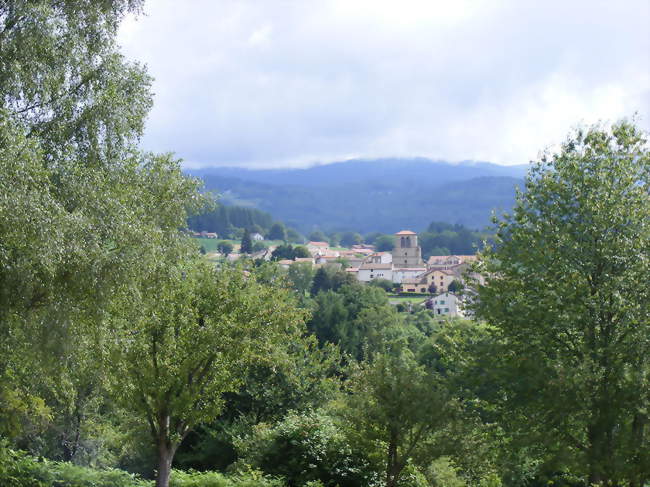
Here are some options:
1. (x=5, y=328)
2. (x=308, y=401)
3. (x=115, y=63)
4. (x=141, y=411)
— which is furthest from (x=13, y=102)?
(x=308, y=401)

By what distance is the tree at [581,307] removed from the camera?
1135 cm

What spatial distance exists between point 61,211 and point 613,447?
Result: 1035 cm

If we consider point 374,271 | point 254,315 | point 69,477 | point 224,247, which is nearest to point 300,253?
point 374,271

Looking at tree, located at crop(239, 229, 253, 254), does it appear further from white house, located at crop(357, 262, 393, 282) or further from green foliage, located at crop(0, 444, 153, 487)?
green foliage, located at crop(0, 444, 153, 487)

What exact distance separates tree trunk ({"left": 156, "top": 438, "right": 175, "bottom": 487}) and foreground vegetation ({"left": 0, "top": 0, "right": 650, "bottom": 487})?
48 millimetres

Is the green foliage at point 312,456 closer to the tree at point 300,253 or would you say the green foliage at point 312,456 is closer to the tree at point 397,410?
the tree at point 397,410

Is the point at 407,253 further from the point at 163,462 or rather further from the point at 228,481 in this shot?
the point at 228,481

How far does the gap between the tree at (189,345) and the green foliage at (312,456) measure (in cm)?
181

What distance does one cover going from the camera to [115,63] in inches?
526

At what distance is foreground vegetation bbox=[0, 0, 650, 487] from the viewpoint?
11.0m

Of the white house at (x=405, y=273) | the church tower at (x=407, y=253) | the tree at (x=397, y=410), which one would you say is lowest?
the white house at (x=405, y=273)

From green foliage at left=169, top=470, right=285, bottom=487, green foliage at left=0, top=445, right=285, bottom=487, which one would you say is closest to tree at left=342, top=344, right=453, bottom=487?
green foliage at left=169, top=470, right=285, bottom=487

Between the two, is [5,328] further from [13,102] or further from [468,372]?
[468,372]

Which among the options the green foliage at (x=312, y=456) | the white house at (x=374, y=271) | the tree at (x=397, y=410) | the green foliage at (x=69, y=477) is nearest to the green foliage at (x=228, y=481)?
the green foliage at (x=69, y=477)
